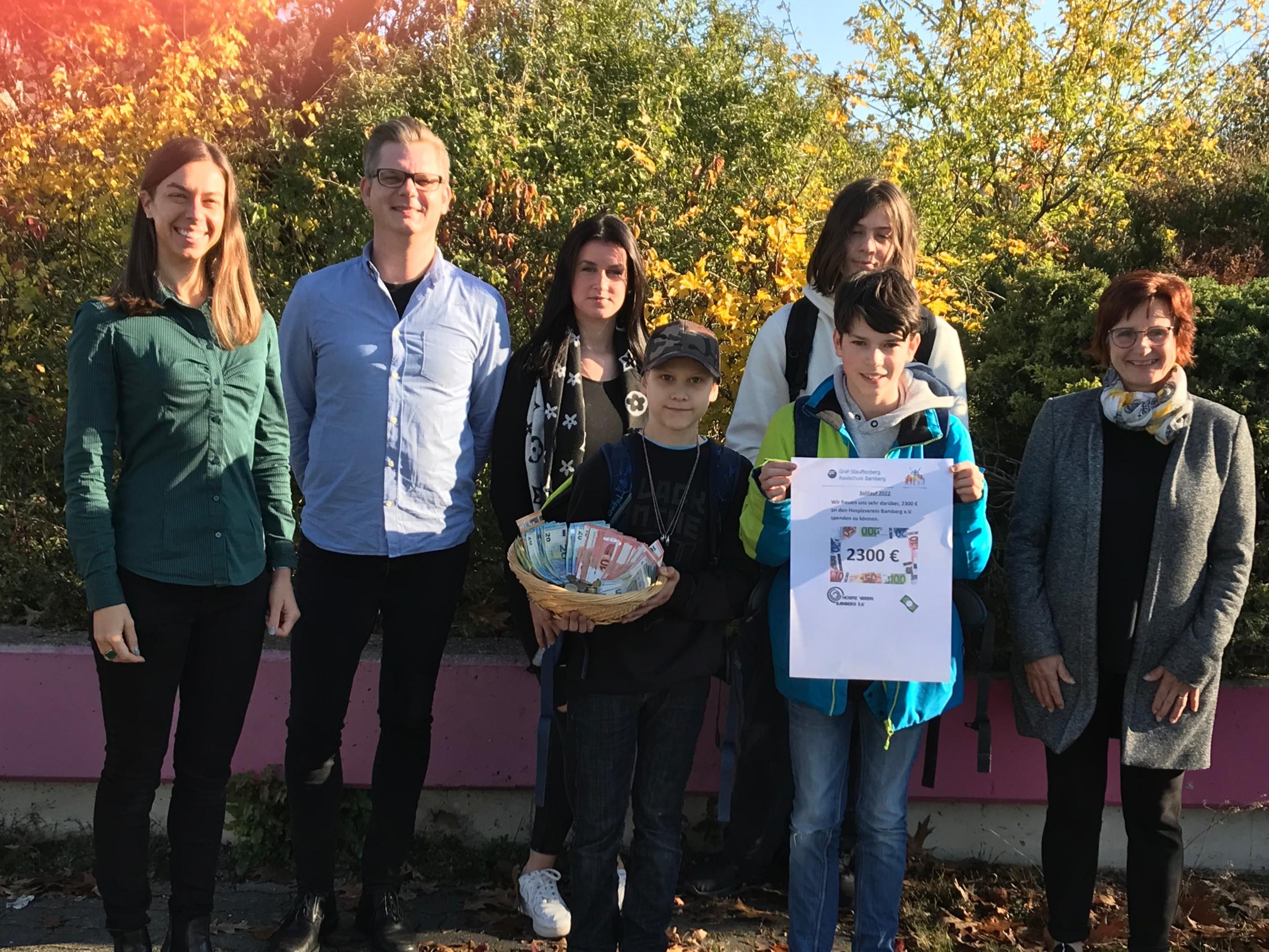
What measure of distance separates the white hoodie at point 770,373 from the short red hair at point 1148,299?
46 cm

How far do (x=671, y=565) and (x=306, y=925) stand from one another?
1741 mm

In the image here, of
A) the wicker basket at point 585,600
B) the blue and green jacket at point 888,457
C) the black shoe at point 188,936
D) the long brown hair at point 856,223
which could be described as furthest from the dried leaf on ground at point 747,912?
the long brown hair at point 856,223

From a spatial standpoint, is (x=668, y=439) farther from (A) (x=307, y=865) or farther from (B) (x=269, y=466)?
(A) (x=307, y=865)

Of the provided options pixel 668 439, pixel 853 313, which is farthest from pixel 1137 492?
pixel 668 439

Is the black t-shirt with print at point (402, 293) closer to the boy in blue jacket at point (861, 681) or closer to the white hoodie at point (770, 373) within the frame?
the white hoodie at point (770, 373)

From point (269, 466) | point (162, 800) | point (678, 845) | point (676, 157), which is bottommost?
point (162, 800)

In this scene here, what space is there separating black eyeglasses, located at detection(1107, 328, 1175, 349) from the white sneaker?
2594mm

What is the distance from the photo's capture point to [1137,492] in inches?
126

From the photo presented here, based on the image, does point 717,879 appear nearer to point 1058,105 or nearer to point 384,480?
point 384,480

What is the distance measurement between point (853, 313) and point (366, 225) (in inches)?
122

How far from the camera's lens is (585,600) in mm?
2816

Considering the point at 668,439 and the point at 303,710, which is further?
the point at 303,710

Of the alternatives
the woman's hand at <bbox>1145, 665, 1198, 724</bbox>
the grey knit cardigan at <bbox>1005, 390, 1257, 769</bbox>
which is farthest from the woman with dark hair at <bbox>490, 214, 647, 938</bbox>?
the woman's hand at <bbox>1145, 665, 1198, 724</bbox>

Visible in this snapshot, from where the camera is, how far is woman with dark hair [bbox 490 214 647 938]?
3473mm
